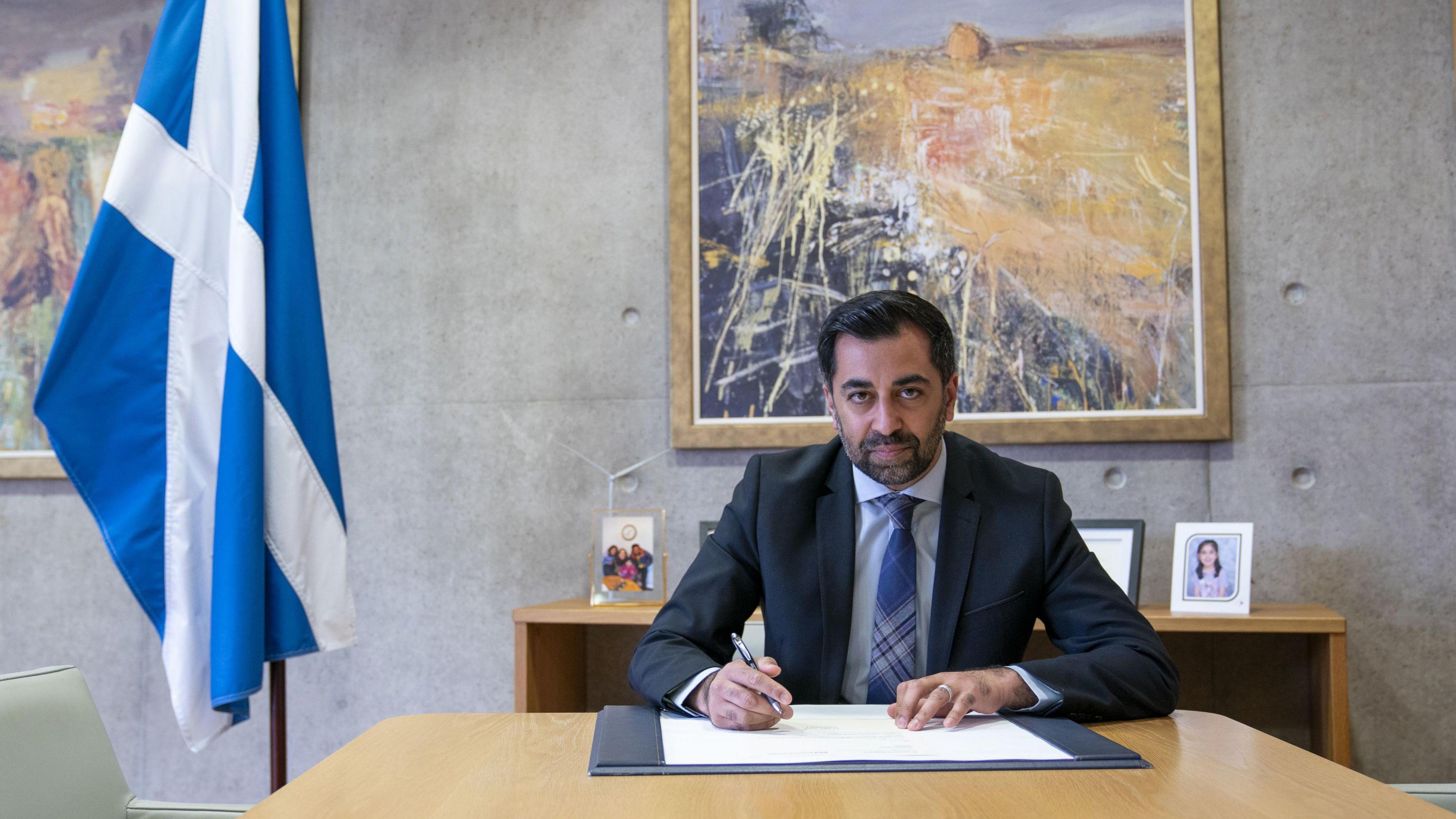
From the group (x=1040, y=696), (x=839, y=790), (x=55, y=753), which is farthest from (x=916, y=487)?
(x=55, y=753)

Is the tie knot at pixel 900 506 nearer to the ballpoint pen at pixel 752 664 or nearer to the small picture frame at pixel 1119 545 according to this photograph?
the ballpoint pen at pixel 752 664

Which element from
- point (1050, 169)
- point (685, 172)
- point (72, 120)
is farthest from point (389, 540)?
point (1050, 169)

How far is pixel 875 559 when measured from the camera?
1.79 metres

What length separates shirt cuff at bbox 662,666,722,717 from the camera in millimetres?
1424

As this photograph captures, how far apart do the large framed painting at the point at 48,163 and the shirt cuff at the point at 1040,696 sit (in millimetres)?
3012

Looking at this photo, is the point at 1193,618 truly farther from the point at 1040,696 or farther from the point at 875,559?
the point at 1040,696

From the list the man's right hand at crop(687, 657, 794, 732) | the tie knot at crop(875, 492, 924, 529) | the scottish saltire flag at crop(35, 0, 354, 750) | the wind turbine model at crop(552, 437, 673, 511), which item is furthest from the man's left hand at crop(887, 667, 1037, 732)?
the wind turbine model at crop(552, 437, 673, 511)

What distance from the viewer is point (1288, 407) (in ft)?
9.34

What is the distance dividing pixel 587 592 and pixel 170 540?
120 cm

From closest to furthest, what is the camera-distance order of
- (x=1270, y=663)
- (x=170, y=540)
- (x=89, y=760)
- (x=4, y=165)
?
(x=89, y=760)
(x=170, y=540)
(x=1270, y=663)
(x=4, y=165)

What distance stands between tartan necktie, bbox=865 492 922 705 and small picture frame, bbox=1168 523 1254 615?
1.22m

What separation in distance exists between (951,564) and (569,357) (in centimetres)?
173

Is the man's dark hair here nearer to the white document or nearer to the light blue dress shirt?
the light blue dress shirt

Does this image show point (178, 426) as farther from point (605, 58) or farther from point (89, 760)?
point (605, 58)
